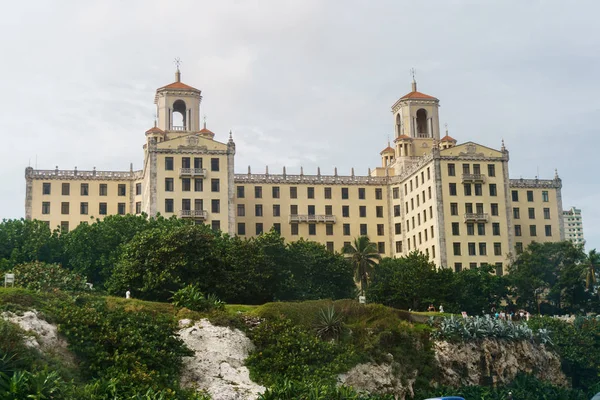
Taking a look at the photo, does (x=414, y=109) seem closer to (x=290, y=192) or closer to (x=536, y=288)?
(x=290, y=192)

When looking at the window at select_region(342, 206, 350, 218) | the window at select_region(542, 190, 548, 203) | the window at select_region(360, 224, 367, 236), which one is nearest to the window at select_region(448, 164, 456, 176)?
the window at select_region(360, 224, 367, 236)

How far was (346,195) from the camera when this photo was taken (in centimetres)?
11419

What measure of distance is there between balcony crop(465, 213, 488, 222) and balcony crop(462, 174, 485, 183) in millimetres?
4107

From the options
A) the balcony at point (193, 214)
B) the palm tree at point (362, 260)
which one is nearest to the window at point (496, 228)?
the palm tree at point (362, 260)

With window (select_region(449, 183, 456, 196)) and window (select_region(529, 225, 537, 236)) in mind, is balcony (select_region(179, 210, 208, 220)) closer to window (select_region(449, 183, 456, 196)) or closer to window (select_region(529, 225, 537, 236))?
window (select_region(449, 183, 456, 196))

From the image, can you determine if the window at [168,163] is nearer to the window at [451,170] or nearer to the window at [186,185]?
the window at [186,185]

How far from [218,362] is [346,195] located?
68959mm

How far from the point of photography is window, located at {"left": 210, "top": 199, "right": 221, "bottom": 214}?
3964 inches

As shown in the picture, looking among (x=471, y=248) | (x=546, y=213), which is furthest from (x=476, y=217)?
(x=546, y=213)

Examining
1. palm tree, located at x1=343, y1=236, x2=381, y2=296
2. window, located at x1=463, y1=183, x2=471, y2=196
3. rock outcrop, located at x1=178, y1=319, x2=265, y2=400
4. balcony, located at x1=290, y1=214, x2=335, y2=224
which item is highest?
window, located at x1=463, y1=183, x2=471, y2=196

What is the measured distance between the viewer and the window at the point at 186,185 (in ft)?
330

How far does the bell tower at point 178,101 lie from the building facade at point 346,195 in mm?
136

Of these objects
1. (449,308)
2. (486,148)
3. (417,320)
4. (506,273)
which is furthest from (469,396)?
(486,148)

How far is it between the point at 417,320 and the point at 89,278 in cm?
3288
